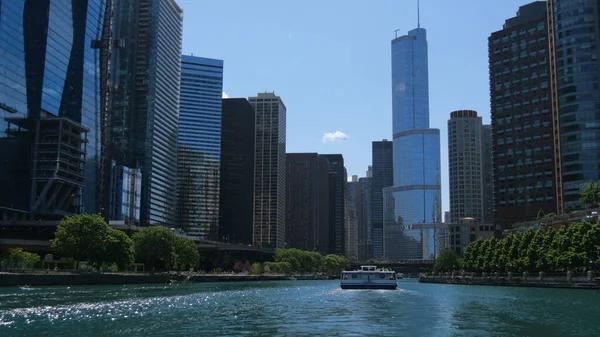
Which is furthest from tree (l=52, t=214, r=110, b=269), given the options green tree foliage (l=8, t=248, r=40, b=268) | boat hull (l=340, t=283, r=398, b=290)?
boat hull (l=340, t=283, r=398, b=290)

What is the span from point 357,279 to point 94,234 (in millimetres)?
68173

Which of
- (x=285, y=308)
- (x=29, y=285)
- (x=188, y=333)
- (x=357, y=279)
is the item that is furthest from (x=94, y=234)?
(x=188, y=333)

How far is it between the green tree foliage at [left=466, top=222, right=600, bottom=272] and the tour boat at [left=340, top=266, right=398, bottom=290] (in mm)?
33713

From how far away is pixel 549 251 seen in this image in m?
150

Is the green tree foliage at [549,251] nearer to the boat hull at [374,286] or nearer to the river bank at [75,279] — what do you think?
the boat hull at [374,286]

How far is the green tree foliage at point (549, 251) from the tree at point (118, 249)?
340 feet

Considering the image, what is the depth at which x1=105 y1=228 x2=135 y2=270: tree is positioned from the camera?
178 meters

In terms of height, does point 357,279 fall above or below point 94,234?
below

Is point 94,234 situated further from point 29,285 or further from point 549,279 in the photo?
point 549,279

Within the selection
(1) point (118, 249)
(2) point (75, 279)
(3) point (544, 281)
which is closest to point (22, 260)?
(1) point (118, 249)

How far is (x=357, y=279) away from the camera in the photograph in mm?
162250

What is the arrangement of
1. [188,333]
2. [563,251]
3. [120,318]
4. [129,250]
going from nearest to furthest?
[188,333] < [120,318] < [563,251] < [129,250]

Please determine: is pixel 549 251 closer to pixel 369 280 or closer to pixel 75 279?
pixel 369 280

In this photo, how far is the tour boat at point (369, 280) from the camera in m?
158
